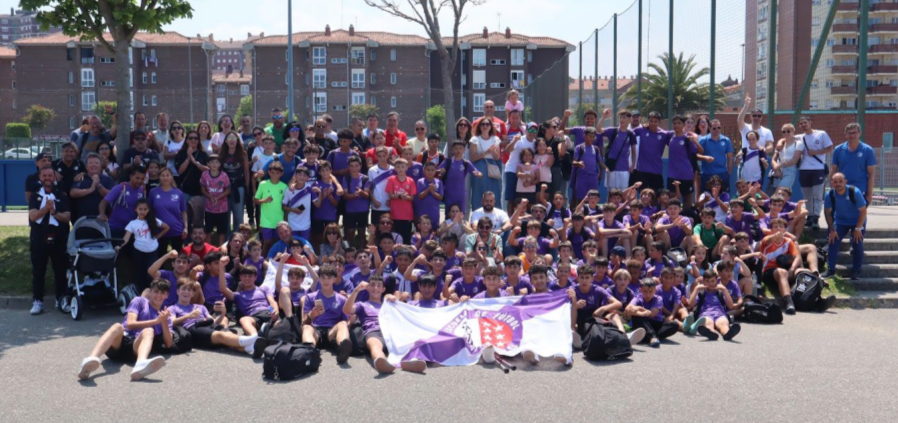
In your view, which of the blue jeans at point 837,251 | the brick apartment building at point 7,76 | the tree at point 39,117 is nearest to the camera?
the blue jeans at point 837,251

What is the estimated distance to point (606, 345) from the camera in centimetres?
870

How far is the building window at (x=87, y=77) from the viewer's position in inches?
2836

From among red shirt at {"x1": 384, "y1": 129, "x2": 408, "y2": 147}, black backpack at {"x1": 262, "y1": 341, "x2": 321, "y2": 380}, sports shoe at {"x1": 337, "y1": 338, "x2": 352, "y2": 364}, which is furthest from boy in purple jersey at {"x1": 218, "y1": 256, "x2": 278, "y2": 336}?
red shirt at {"x1": 384, "y1": 129, "x2": 408, "y2": 147}

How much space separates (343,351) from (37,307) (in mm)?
5153

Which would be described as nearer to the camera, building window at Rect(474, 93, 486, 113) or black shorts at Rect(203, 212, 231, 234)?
black shorts at Rect(203, 212, 231, 234)

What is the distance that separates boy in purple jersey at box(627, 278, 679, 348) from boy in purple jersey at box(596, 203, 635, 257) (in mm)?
2053

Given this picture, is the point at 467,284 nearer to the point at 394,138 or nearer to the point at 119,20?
the point at 394,138

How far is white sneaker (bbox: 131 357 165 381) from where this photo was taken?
25.6ft

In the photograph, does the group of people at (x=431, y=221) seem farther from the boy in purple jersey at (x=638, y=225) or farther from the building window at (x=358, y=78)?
the building window at (x=358, y=78)

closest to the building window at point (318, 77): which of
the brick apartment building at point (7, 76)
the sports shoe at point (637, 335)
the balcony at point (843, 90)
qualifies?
the brick apartment building at point (7, 76)

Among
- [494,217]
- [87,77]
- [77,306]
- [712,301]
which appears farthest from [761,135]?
[87,77]

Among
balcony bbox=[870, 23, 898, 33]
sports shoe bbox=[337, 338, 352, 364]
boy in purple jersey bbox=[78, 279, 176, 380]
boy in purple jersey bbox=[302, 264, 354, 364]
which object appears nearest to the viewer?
boy in purple jersey bbox=[78, 279, 176, 380]

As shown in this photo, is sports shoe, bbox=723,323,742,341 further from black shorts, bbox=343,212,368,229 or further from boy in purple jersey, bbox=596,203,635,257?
black shorts, bbox=343,212,368,229

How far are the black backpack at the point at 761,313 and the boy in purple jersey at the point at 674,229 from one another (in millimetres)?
1692
